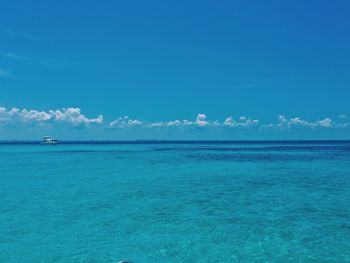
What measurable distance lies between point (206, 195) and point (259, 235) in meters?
9.70

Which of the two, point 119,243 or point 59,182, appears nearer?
point 119,243

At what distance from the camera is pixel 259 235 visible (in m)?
15.7

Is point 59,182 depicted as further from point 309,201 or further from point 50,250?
point 309,201

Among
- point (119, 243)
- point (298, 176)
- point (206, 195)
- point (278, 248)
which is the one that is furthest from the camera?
point (298, 176)

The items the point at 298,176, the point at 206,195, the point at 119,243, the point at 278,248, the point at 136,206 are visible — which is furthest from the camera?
the point at 298,176

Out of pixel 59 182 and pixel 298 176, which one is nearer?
pixel 59 182

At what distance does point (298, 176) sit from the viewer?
36406mm

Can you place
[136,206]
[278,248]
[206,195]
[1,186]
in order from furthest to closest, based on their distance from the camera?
[1,186]
[206,195]
[136,206]
[278,248]

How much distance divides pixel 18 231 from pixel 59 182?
16830mm

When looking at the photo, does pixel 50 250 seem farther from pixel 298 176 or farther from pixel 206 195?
pixel 298 176

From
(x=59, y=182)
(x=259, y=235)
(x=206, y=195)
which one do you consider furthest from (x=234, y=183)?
(x=59, y=182)

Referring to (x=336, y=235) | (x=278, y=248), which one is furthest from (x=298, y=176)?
(x=278, y=248)

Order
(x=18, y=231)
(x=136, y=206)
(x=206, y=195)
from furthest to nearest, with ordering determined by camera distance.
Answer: (x=206, y=195)
(x=136, y=206)
(x=18, y=231)

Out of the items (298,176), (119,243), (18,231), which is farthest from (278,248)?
(298,176)
